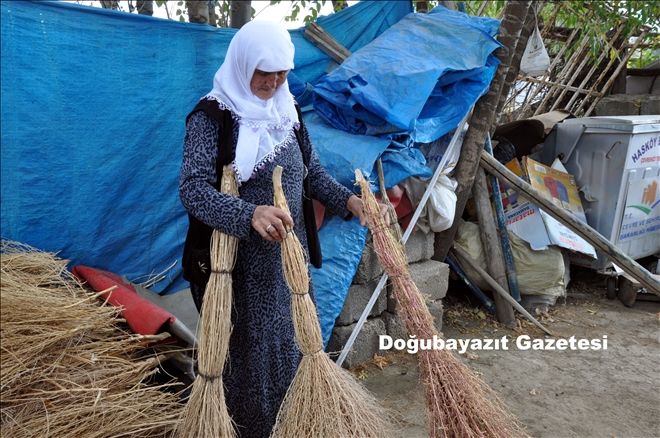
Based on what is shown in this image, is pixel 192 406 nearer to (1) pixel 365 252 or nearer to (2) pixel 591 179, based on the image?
(1) pixel 365 252

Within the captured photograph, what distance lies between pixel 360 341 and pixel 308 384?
170 centimetres

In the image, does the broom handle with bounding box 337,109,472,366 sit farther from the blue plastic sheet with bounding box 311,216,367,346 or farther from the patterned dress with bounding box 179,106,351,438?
the patterned dress with bounding box 179,106,351,438

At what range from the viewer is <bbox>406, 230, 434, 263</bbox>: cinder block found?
3.73m

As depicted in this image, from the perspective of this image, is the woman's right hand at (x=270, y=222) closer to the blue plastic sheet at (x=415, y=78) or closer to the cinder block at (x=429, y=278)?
the blue plastic sheet at (x=415, y=78)

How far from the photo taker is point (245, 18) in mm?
3721

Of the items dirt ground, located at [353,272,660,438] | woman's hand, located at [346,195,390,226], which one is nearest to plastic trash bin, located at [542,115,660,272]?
dirt ground, located at [353,272,660,438]

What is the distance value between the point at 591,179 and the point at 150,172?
12.6ft

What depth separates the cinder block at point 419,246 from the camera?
3.73 meters

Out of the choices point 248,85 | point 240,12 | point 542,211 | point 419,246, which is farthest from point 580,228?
point 248,85

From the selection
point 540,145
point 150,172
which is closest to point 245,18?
point 150,172

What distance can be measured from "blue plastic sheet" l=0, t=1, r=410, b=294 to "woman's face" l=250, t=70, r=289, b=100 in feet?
3.67

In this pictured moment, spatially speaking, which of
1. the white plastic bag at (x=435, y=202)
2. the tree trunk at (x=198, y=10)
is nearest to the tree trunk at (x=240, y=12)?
the tree trunk at (x=198, y=10)

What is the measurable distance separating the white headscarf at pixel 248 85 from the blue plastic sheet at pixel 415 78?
143cm

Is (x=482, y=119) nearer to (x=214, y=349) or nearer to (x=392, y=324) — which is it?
(x=392, y=324)
